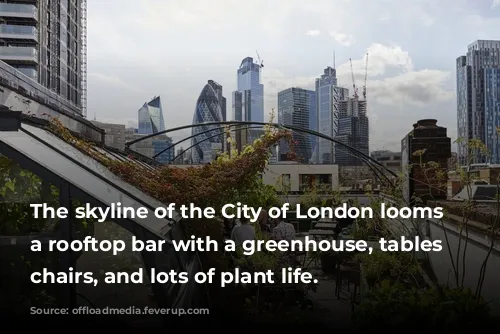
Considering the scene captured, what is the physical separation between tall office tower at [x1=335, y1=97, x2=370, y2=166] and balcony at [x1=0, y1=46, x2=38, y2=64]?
40182mm

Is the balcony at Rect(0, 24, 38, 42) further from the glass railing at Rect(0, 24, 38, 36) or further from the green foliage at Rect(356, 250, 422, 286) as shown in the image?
the green foliage at Rect(356, 250, 422, 286)

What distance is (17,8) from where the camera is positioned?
51.6 metres

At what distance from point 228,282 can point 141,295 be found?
5.60 feet

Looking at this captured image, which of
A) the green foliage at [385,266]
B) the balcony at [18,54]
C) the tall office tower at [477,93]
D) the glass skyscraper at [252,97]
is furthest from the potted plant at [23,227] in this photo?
the balcony at [18,54]

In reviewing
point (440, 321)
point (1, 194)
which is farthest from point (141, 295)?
point (440, 321)

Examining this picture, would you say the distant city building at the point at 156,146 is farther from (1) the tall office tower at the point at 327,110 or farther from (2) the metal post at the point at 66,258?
(2) the metal post at the point at 66,258

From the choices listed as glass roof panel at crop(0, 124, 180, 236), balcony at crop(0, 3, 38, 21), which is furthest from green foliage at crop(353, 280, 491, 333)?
balcony at crop(0, 3, 38, 21)

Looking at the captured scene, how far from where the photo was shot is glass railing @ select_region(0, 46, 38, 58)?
1940 inches

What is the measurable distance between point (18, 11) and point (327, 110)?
45295mm

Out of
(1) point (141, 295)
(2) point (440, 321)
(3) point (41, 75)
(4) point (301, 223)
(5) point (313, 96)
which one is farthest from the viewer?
(3) point (41, 75)

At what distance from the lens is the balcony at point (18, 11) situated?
169ft

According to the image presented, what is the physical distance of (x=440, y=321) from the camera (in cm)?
304

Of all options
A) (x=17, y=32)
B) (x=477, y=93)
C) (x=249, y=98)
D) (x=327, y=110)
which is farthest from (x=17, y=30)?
(x=477, y=93)

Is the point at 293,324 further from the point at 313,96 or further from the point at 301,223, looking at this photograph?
the point at 313,96
